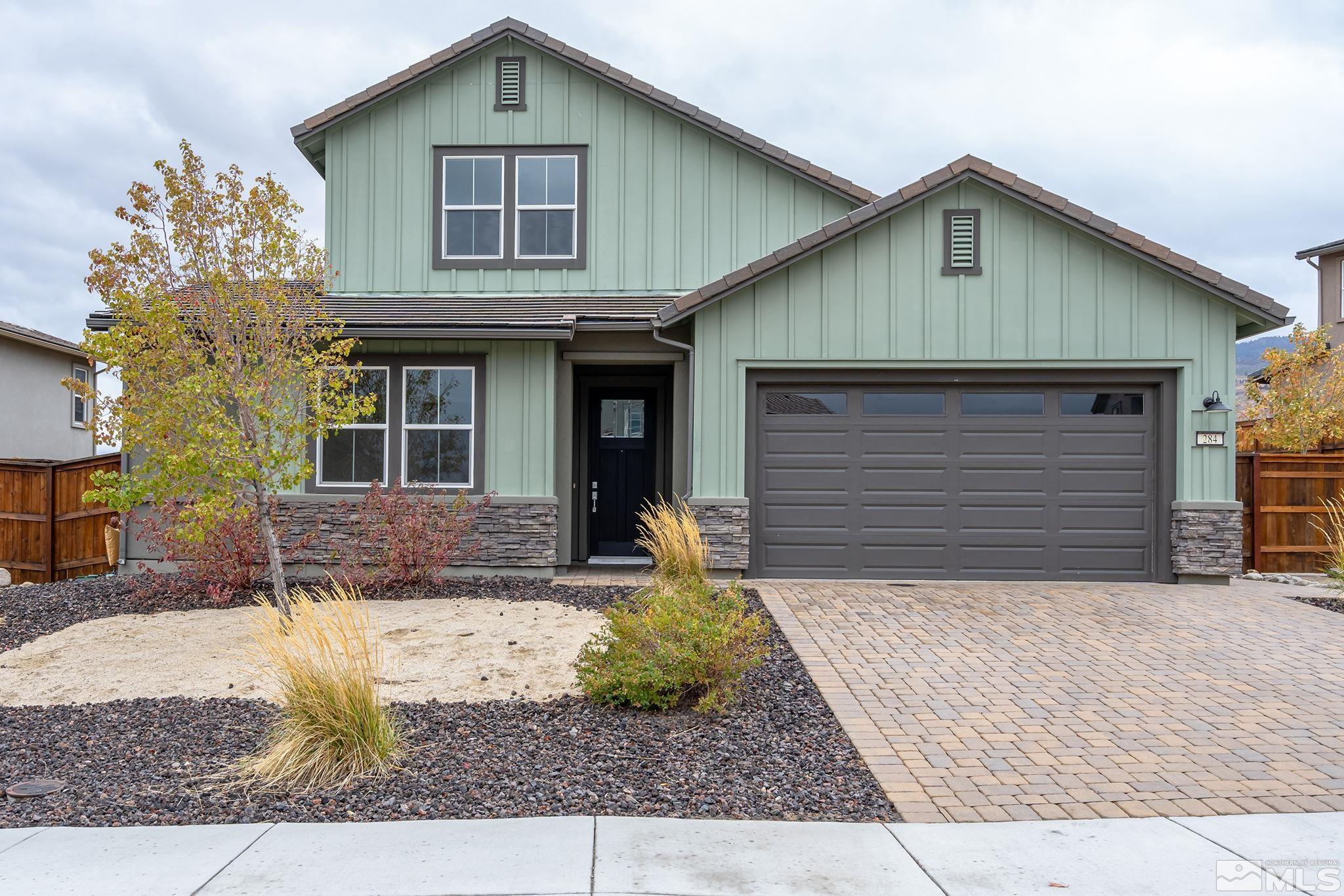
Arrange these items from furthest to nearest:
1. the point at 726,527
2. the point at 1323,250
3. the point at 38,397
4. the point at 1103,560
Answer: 1. the point at 1323,250
2. the point at 38,397
3. the point at 1103,560
4. the point at 726,527

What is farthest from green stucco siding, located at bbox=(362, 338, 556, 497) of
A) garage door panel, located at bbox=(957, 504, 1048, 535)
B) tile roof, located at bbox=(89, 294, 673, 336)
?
garage door panel, located at bbox=(957, 504, 1048, 535)

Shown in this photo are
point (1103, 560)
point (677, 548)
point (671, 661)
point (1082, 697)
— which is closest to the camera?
point (671, 661)

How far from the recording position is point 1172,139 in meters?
22.0

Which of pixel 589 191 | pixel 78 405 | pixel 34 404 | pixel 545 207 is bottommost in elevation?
pixel 34 404

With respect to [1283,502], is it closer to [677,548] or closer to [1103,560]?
[1103,560]

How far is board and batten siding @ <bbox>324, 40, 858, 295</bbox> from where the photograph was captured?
11273 mm

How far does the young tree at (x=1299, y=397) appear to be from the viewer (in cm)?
1263

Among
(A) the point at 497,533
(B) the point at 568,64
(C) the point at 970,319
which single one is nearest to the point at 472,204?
(B) the point at 568,64

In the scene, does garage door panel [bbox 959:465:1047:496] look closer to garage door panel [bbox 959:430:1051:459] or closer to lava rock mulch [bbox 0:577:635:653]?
garage door panel [bbox 959:430:1051:459]

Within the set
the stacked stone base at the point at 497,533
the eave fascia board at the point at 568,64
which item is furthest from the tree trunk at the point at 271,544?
the eave fascia board at the point at 568,64

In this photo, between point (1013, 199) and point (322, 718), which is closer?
point (322, 718)

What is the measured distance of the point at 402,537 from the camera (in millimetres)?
9008

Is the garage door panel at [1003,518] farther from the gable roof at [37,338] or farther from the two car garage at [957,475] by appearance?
the gable roof at [37,338]

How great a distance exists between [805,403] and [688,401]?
1.45 metres
